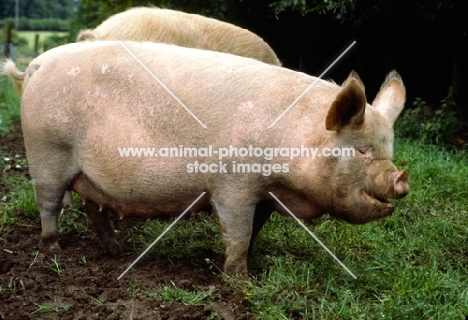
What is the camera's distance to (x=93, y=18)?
1661cm

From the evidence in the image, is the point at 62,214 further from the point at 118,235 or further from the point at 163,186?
the point at 163,186

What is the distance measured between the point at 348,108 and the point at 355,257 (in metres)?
1.38

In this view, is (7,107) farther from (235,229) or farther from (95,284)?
(235,229)

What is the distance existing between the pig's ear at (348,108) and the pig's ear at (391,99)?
37 cm

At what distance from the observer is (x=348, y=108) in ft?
12.6

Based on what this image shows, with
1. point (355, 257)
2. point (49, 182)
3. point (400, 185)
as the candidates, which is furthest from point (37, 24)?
point (400, 185)

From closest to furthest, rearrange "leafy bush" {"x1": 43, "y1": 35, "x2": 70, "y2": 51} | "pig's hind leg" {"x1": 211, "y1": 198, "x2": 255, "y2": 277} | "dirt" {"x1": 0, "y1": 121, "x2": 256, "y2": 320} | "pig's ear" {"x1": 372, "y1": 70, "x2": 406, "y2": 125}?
1. "dirt" {"x1": 0, "y1": 121, "x2": 256, "y2": 320}
2. "pig's hind leg" {"x1": 211, "y1": 198, "x2": 255, "y2": 277}
3. "pig's ear" {"x1": 372, "y1": 70, "x2": 406, "y2": 125}
4. "leafy bush" {"x1": 43, "y1": 35, "x2": 70, "y2": 51}

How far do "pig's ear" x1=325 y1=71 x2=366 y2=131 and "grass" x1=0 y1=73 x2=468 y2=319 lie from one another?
892mm

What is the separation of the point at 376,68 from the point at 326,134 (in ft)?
29.2

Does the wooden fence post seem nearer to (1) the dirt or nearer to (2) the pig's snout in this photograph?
(1) the dirt

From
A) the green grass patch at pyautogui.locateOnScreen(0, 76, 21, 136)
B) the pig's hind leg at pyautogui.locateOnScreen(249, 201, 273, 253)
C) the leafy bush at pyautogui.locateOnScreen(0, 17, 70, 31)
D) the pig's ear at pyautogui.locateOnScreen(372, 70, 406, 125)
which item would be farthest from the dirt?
the leafy bush at pyautogui.locateOnScreen(0, 17, 70, 31)

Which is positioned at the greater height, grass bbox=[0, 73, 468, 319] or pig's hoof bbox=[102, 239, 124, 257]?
grass bbox=[0, 73, 468, 319]

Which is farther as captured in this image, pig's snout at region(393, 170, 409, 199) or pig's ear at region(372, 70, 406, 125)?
pig's ear at region(372, 70, 406, 125)

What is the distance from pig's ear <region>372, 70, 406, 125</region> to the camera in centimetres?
425
